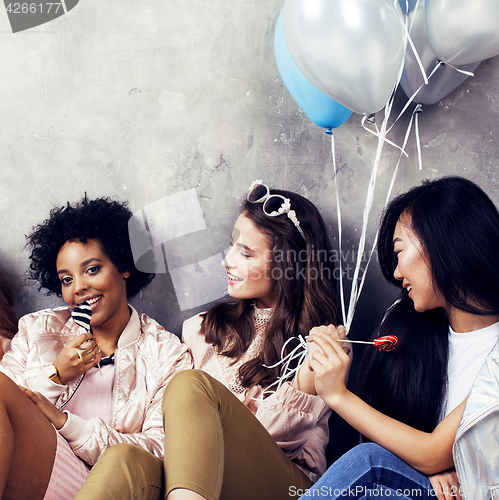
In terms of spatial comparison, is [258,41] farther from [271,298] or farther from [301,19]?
[271,298]

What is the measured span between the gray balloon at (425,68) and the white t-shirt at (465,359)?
2.78ft

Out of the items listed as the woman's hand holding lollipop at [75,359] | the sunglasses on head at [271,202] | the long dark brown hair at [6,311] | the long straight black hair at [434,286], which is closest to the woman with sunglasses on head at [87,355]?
the woman's hand holding lollipop at [75,359]

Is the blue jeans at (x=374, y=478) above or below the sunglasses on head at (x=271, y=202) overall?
below

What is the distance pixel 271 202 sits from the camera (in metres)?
1.69

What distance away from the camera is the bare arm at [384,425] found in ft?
3.55

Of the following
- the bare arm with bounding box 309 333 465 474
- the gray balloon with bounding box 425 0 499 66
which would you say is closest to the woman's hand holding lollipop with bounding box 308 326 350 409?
the bare arm with bounding box 309 333 465 474

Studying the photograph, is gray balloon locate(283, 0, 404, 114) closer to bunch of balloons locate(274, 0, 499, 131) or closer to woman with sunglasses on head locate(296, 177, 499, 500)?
bunch of balloons locate(274, 0, 499, 131)

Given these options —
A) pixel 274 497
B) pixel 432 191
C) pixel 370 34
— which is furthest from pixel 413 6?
pixel 274 497

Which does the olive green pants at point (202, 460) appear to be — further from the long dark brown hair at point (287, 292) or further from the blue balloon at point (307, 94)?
the blue balloon at point (307, 94)

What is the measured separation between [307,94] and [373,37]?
14.7 inches

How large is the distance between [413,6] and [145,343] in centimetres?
149

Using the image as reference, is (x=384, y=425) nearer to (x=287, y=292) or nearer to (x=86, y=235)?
(x=287, y=292)

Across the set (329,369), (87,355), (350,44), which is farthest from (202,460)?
(350,44)

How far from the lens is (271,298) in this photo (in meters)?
1.72
